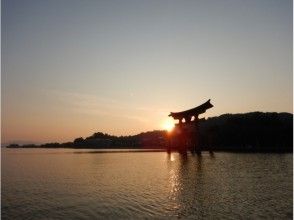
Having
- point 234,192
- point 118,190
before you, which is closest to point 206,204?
point 234,192

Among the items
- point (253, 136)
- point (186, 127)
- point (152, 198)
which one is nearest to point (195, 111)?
point (186, 127)

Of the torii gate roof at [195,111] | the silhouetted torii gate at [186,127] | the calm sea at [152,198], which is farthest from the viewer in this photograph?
the silhouetted torii gate at [186,127]

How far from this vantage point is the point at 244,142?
208 feet

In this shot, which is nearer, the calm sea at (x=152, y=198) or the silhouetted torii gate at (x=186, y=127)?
the calm sea at (x=152, y=198)

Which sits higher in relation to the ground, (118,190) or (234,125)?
(234,125)

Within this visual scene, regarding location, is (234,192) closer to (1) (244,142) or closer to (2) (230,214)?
(2) (230,214)

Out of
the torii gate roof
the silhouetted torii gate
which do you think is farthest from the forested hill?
the torii gate roof

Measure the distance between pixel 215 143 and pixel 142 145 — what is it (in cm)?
5224

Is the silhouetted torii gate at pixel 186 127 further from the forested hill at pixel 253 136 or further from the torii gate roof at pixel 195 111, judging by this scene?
the forested hill at pixel 253 136

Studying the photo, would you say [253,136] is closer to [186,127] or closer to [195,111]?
[186,127]

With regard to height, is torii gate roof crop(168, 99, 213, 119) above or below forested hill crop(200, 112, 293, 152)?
above

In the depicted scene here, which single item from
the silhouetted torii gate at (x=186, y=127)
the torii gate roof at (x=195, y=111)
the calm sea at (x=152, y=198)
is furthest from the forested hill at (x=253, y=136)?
the calm sea at (x=152, y=198)

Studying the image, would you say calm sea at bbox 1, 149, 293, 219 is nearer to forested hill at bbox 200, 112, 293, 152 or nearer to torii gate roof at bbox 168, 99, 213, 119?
torii gate roof at bbox 168, 99, 213, 119

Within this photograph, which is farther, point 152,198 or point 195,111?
point 195,111
